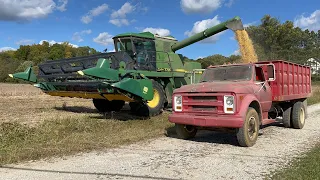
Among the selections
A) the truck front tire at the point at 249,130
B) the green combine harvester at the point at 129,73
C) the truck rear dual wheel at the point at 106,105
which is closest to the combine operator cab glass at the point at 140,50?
the green combine harvester at the point at 129,73

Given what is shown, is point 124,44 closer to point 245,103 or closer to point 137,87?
point 137,87

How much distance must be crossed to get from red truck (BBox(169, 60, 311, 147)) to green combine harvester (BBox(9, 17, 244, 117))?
225 cm

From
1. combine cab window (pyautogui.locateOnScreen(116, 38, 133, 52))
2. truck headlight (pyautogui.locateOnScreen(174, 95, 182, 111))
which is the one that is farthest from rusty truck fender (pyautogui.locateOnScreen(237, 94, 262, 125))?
combine cab window (pyautogui.locateOnScreen(116, 38, 133, 52))

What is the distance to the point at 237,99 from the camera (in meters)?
7.71

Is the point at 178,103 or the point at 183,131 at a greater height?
the point at 178,103

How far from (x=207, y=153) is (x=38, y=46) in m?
92.9

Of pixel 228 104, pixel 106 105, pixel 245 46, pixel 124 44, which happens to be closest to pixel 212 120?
pixel 228 104

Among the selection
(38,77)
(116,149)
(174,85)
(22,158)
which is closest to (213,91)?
(116,149)

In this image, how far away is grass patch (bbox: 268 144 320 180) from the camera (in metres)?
5.41

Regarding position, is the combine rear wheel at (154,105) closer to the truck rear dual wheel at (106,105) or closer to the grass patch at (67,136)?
the grass patch at (67,136)

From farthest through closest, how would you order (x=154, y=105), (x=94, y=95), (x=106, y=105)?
1. (x=106, y=105)
2. (x=154, y=105)
3. (x=94, y=95)

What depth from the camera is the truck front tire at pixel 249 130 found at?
7750 mm

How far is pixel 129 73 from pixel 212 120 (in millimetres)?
4349

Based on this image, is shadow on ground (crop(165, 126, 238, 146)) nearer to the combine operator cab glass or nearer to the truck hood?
the truck hood
